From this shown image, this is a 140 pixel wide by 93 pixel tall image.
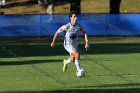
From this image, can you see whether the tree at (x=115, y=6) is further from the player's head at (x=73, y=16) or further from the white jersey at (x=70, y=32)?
the player's head at (x=73, y=16)

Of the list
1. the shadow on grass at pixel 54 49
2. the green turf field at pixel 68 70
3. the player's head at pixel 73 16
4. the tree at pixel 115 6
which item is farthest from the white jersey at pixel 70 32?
the tree at pixel 115 6

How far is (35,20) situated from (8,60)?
1940 cm

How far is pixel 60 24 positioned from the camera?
155ft

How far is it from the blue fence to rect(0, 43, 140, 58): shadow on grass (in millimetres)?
7314

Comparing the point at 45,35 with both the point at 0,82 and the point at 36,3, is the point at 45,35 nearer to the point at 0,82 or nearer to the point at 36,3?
the point at 0,82

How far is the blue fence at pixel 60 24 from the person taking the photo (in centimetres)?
4631

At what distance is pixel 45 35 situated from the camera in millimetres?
46156

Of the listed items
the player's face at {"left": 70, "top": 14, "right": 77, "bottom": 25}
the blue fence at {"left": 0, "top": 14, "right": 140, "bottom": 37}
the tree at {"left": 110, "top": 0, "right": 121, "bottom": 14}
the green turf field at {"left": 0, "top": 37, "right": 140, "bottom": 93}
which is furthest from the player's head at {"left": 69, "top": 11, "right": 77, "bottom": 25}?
the tree at {"left": 110, "top": 0, "right": 121, "bottom": 14}

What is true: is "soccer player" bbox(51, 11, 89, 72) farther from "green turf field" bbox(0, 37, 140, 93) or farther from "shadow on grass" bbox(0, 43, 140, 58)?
"shadow on grass" bbox(0, 43, 140, 58)

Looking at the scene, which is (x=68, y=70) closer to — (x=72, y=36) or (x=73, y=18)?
(x=72, y=36)

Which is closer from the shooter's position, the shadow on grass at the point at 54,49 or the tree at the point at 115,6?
the shadow on grass at the point at 54,49

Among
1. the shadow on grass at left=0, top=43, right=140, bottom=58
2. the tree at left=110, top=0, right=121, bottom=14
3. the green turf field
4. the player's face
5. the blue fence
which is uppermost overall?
the player's face

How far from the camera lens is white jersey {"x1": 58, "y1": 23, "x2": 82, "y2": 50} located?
21219mm

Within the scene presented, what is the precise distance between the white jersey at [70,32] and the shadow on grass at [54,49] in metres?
9.38
